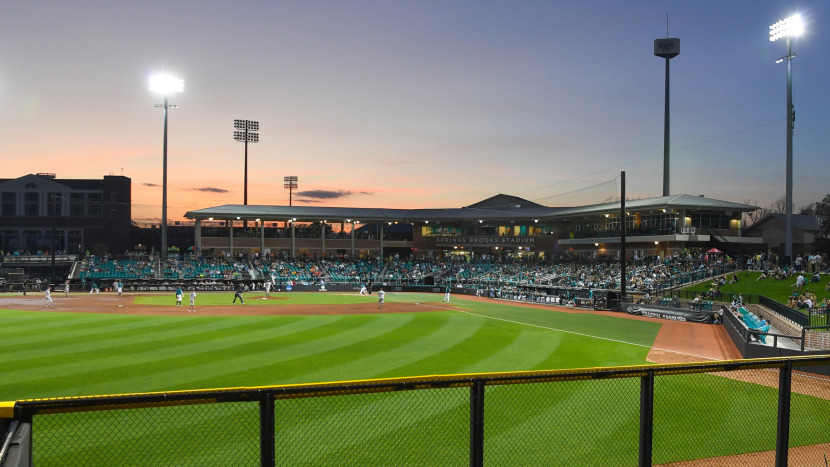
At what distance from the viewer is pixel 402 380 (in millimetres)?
5070

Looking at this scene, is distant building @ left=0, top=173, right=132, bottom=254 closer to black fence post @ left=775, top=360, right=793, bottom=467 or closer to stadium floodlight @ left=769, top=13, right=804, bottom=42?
stadium floodlight @ left=769, top=13, right=804, bottom=42

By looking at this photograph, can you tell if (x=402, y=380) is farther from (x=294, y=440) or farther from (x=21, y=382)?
(x=21, y=382)

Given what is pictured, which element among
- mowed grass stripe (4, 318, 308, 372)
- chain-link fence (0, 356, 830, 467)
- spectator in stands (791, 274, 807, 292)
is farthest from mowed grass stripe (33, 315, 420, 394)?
spectator in stands (791, 274, 807, 292)

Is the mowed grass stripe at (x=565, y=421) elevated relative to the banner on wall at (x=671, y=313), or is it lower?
elevated

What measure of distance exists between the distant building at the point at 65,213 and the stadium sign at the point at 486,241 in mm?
46820

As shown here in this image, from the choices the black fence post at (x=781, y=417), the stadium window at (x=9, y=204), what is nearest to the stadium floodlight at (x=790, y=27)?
the black fence post at (x=781, y=417)

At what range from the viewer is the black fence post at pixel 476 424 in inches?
197

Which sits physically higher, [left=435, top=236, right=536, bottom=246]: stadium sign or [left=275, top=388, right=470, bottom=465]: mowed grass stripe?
[left=435, top=236, right=536, bottom=246]: stadium sign

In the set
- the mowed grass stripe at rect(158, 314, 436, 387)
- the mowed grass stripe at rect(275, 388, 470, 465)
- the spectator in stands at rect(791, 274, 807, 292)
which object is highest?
the spectator in stands at rect(791, 274, 807, 292)

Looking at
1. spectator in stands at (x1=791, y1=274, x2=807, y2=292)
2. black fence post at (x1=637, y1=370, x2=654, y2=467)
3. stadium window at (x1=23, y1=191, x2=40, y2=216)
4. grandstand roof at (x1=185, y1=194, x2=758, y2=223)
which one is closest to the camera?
black fence post at (x1=637, y1=370, x2=654, y2=467)

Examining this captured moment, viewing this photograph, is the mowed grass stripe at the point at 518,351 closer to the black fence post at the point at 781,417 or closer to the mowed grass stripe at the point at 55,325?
the black fence post at the point at 781,417

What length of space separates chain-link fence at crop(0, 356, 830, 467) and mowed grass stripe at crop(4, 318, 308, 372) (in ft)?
24.1

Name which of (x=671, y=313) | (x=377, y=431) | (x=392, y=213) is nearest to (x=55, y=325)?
(x=377, y=431)

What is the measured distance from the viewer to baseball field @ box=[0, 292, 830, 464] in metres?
10.8
